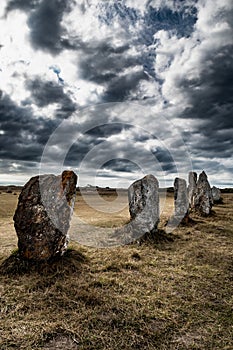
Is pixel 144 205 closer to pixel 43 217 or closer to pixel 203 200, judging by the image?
pixel 43 217

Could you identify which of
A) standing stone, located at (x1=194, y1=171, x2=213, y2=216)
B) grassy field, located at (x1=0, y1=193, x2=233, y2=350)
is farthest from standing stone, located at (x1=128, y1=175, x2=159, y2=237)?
standing stone, located at (x1=194, y1=171, x2=213, y2=216)

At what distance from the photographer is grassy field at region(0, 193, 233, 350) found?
14.7 feet

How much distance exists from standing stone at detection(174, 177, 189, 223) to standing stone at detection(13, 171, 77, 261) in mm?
8599

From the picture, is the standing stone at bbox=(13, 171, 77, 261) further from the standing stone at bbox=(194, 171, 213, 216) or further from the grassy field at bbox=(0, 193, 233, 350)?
the standing stone at bbox=(194, 171, 213, 216)

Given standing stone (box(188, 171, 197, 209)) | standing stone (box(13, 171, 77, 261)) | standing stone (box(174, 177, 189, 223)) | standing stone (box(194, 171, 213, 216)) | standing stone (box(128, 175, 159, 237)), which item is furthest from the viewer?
standing stone (box(188, 171, 197, 209))

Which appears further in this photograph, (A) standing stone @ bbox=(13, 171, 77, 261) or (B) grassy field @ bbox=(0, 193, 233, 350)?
(A) standing stone @ bbox=(13, 171, 77, 261)

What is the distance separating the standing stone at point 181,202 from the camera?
15.4 m

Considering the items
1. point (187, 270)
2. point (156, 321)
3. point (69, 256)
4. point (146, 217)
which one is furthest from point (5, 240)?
point (156, 321)

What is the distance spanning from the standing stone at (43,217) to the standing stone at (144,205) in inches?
157

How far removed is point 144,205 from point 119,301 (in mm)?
6233

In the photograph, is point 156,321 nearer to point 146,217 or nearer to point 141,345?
point 141,345

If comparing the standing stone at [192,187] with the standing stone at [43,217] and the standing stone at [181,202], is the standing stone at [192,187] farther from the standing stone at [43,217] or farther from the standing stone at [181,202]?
the standing stone at [43,217]

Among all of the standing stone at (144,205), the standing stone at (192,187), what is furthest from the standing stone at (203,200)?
the standing stone at (144,205)

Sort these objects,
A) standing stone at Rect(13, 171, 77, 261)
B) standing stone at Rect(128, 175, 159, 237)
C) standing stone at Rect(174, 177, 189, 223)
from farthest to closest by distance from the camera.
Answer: standing stone at Rect(174, 177, 189, 223), standing stone at Rect(128, 175, 159, 237), standing stone at Rect(13, 171, 77, 261)
